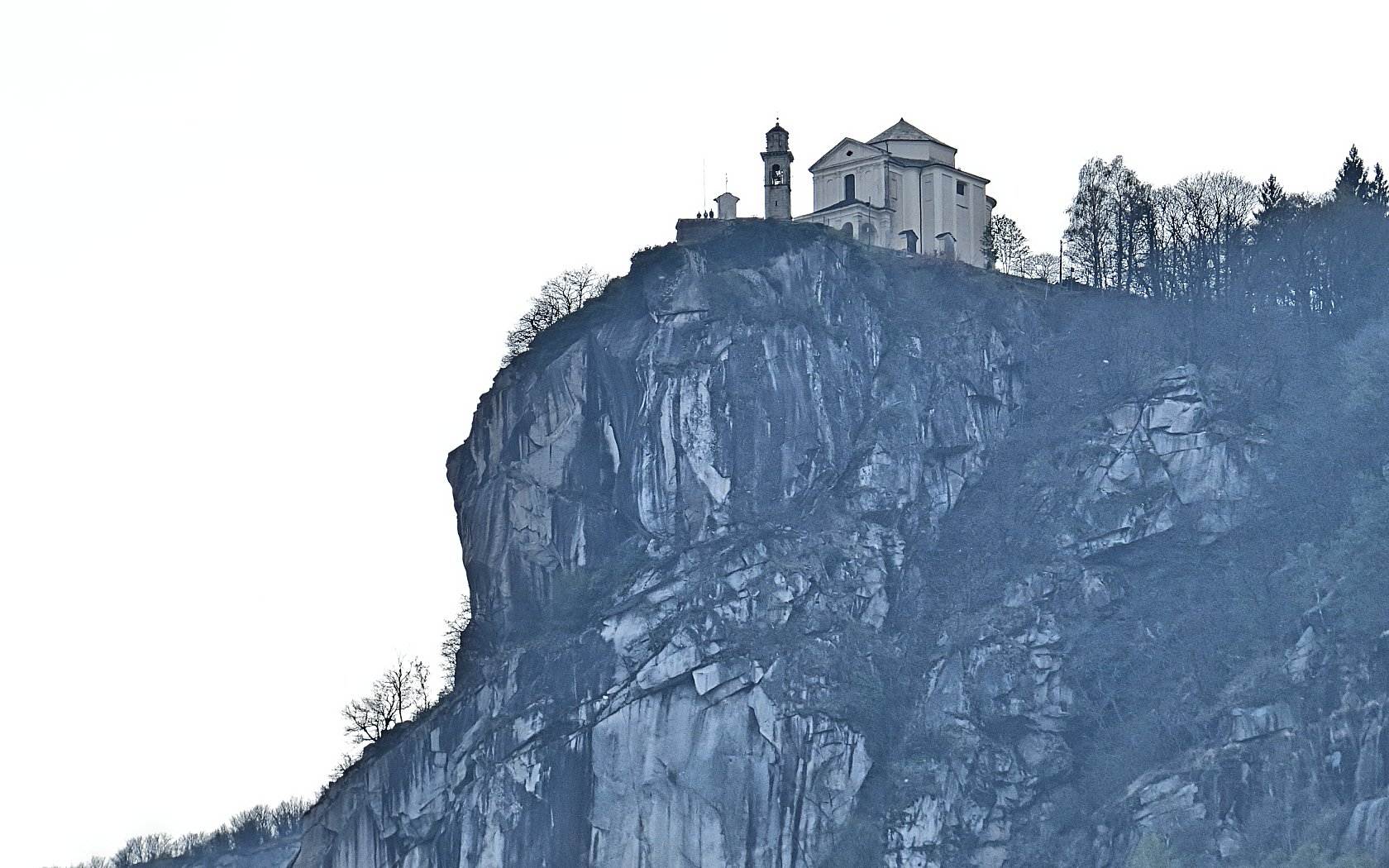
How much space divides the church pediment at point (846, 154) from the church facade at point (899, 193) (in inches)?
1.5

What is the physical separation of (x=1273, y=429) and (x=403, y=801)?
3782 cm

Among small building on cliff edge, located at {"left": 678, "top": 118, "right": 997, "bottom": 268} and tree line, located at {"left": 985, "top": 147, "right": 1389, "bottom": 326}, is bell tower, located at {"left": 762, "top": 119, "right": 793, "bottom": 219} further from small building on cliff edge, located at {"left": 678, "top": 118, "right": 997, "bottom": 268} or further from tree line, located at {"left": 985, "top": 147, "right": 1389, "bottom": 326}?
tree line, located at {"left": 985, "top": 147, "right": 1389, "bottom": 326}

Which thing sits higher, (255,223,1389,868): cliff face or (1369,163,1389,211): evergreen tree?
(1369,163,1389,211): evergreen tree

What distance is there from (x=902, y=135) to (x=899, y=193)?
10.6 feet

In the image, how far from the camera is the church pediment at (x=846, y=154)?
12800 cm

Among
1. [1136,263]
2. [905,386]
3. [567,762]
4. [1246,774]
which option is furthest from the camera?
[1136,263]

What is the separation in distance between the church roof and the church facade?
37 millimetres

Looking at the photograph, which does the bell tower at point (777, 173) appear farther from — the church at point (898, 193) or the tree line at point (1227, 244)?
the tree line at point (1227, 244)

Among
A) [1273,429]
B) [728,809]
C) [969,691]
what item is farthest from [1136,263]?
[728,809]

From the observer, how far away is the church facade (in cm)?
12662

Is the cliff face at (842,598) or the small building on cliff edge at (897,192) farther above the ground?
the small building on cliff edge at (897,192)

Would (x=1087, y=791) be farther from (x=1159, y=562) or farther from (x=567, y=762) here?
(x=567, y=762)

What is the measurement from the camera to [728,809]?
106688 millimetres

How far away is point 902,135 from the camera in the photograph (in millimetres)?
129625
